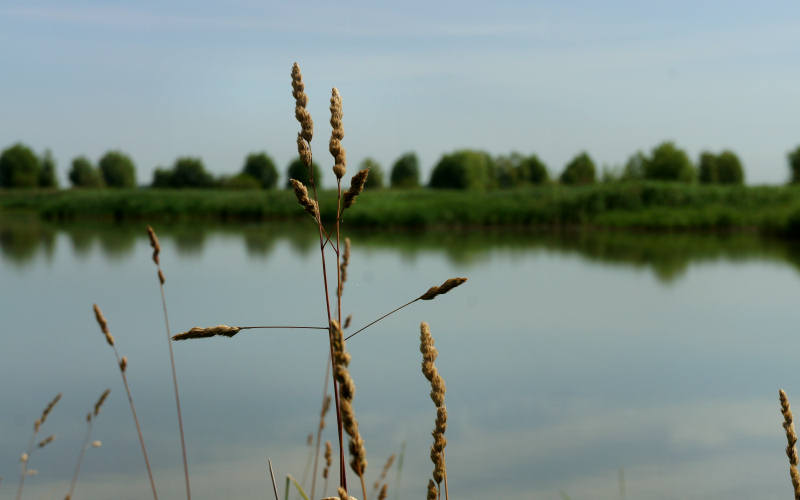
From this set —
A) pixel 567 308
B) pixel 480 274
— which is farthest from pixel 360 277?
pixel 567 308

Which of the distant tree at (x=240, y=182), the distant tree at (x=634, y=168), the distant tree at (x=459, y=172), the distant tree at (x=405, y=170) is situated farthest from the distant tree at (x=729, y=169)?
the distant tree at (x=240, y=182)

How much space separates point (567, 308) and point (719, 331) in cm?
188

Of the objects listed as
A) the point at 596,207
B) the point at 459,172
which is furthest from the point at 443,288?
the point at 459,172

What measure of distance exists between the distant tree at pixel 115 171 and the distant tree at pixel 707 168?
3620cm

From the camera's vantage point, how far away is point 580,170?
115ft

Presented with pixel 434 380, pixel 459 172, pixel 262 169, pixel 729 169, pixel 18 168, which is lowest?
pixel 434 380

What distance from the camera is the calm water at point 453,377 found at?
4066 mm

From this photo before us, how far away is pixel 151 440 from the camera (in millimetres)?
4594

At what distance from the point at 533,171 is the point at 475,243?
23069 millimetres

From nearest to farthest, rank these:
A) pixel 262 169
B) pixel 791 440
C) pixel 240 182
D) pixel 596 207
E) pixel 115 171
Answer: pixel 791 440, pixel 596 207, pixel 240 182, pixel 262 169, pixel 115 171

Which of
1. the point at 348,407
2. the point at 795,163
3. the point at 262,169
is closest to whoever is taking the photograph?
the point at 348,407

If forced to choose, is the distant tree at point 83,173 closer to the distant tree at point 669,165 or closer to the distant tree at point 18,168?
the distant tree at point 18,168

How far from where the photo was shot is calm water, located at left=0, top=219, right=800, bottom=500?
4.07 m

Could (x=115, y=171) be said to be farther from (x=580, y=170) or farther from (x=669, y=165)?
(x=669, y=165)
